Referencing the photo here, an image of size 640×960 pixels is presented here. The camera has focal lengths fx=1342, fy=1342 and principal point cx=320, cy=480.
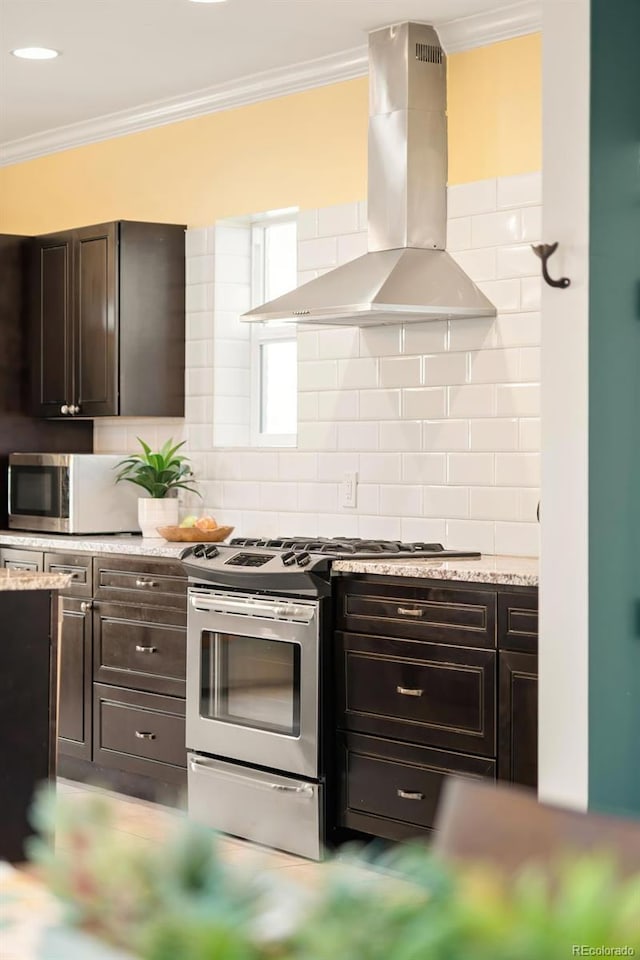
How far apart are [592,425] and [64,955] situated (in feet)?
8.83

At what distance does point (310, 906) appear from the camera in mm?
625

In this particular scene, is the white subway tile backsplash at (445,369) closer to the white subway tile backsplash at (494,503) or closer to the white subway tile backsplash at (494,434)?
the white subway tile backsplash at (494,434)

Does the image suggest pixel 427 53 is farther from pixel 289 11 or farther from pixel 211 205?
pixel 211 205

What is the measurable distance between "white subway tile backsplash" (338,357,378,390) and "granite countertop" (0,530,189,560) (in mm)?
887

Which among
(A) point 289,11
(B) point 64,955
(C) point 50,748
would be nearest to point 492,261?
(A) point 289,11

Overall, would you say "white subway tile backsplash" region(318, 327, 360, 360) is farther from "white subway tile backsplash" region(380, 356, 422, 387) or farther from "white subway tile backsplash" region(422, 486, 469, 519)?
"white subway tile backsplash" region(422, 486, 469, 519)

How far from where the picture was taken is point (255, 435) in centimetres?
586

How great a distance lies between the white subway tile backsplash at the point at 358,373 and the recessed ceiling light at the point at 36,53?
5.40ft

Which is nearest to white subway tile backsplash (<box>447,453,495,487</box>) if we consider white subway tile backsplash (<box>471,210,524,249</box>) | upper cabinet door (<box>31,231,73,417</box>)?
white subway tile backsplash (<box>471,210,524,249</box>)

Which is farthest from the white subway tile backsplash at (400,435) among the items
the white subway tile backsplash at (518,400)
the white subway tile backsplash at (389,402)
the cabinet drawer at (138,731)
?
the cabinet drawer at (138,731)

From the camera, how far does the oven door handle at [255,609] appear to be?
4.37 m

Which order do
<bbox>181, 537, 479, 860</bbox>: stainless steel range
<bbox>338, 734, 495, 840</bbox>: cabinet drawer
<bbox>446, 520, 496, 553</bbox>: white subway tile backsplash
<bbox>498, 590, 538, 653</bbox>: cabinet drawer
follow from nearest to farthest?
<bbox>498, 590, 538, 653</bbox>: cabinet drawer
<bbox>338, 734, 495, 840</bbox>: cabinet drawer
<bbox>181, 537, 479, 860</bbox>: stainless steel range
<bbox>446, 520, 496, 553</bbox>: white subway tile backsplash

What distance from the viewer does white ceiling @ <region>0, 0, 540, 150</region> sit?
4.65 metres

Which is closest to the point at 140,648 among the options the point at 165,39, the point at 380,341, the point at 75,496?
the point at 75,496
